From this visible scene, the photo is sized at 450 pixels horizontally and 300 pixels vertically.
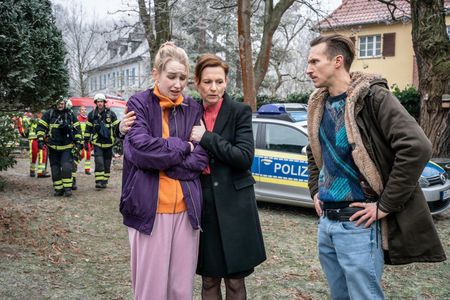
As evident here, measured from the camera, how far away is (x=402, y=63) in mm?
27188

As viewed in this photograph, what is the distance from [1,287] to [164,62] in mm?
2955

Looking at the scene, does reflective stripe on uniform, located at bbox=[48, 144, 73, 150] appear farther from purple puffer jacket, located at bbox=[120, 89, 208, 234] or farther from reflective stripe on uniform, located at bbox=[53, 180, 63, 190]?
purple puffer jacket, located at bbox=[120, 89, 208, 234]

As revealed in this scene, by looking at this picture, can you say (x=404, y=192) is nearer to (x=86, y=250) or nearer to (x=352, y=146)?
(x=352, y=146)

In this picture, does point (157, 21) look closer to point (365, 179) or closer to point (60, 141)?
point (60, 141)

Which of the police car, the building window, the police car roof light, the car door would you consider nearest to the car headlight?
the police car

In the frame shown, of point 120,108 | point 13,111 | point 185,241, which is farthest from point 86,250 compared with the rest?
point 120,108

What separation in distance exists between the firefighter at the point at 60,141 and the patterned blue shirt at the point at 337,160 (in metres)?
7.35

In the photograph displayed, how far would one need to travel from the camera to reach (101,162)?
1010 cm

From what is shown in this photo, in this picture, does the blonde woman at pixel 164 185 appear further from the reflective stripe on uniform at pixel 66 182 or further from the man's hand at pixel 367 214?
the reflective stripe on uniform at pixel 66 182

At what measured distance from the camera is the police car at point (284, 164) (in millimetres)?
7332

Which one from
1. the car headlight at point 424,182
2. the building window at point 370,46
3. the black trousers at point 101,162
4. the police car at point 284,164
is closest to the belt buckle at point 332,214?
the police car at point 284,164

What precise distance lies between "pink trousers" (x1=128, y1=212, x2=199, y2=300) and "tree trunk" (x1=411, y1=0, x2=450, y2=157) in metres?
9.74

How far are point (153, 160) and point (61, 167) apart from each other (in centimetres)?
719

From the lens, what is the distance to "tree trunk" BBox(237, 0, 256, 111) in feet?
35.8
